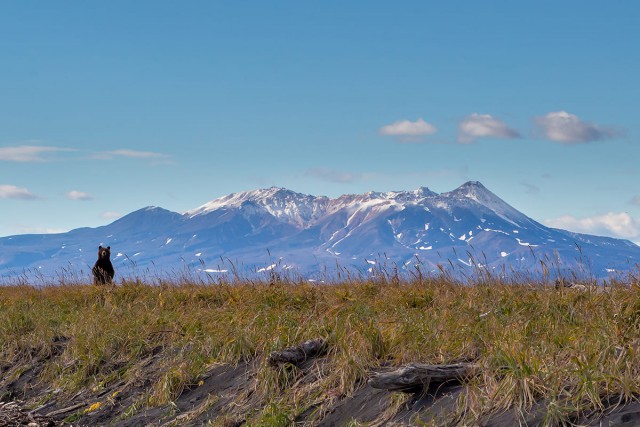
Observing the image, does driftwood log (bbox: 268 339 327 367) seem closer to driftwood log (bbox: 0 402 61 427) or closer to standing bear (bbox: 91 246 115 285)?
driftwood log (bbox: 0 402 61 427)

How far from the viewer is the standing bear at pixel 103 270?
17.4 m

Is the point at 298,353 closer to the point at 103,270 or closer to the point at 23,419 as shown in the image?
the point at 23,419

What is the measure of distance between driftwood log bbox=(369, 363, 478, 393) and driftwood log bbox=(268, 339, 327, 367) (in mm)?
1436

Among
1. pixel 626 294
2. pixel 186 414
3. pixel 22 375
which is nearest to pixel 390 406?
pixel 186 414

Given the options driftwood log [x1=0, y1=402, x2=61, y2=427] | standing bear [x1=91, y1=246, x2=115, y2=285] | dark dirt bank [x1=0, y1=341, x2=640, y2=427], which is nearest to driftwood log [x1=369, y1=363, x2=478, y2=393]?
dark dirt bank [x1=0, y1=341, x2=640, y2=427]

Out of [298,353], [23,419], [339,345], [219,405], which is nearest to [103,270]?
[23,419]

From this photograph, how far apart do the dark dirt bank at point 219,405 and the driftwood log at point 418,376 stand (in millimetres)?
71

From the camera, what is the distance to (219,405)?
26.1 ft

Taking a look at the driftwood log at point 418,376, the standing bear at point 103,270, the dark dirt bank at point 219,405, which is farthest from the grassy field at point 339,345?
the standing bear at point 103,270

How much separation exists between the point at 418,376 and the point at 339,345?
153cm

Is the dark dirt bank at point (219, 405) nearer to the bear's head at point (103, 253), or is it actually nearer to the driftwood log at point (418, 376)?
the driftwood log at point (418, 376)

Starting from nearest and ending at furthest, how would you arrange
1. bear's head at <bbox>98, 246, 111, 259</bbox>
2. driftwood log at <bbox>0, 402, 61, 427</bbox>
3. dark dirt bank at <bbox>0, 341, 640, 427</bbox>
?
1. dark dirt bank at <bbox>0, 341, 640, 427</bbox>
2. driftwood log at <bbox>0, 402, 61, 427</bbox>
3. bear's head at <bbox>98, 246, 111, 259</bbox>

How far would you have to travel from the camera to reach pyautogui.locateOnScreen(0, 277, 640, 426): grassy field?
5977 mm

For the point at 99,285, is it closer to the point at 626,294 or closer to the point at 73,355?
the point at 73,355
